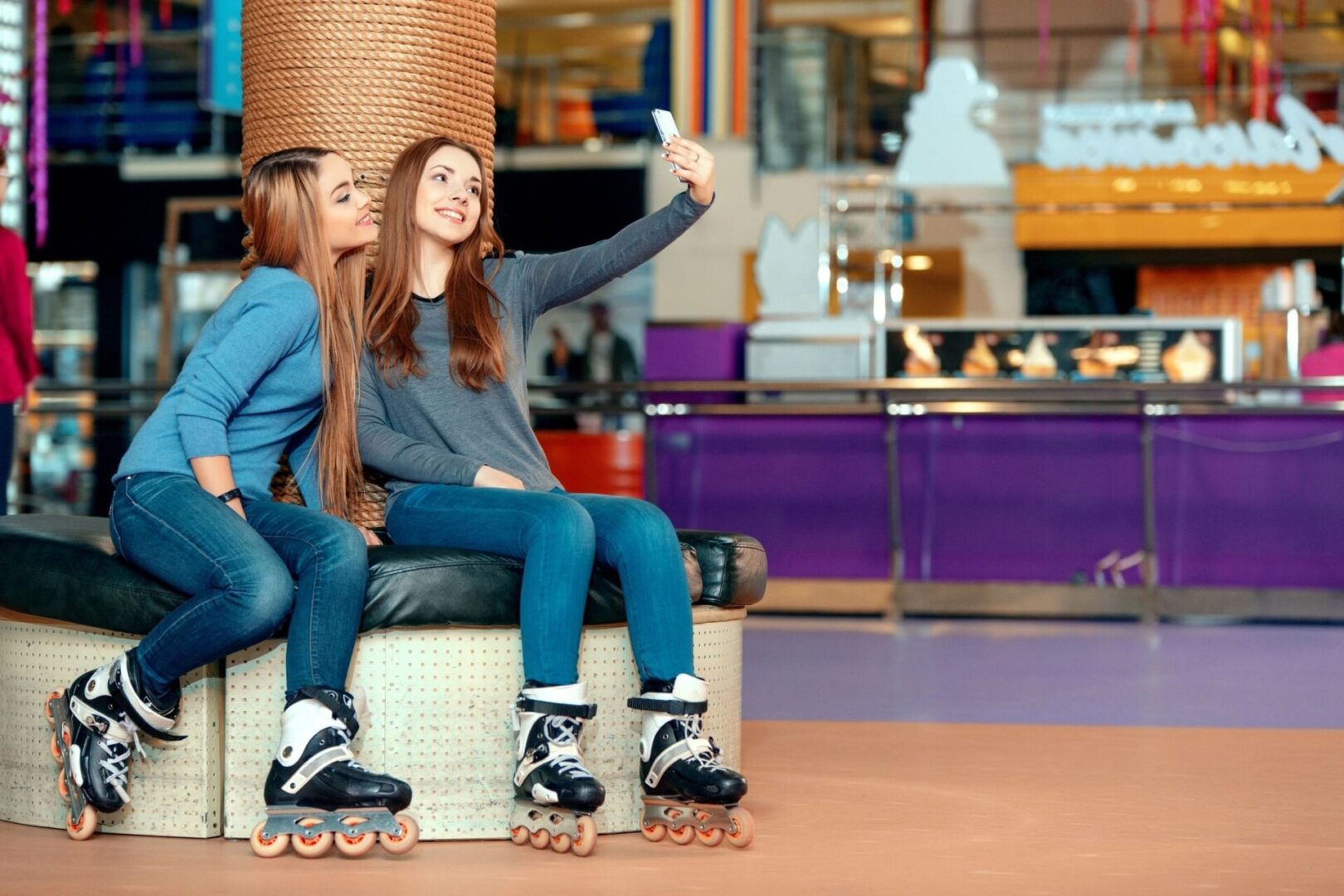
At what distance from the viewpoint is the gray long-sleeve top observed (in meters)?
2.78

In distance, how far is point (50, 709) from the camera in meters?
2.61

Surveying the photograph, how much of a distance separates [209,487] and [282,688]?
1.02 feet

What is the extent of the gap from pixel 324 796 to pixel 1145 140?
7597 millimetres

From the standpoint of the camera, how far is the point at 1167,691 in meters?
4.44

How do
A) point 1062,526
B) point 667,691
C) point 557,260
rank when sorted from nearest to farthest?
1. point 667,691
2. point 557,260
3. point 1062,526

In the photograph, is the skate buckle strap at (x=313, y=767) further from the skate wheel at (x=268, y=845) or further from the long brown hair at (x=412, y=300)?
the long brown hair at (x=412, y=300)

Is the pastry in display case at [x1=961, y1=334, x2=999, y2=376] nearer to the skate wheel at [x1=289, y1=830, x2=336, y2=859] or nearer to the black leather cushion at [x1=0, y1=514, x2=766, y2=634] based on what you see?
the black leather cushion at [x1=0, y1=514, x2=766, y2=634]

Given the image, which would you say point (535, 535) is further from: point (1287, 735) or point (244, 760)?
point (1287, 735)

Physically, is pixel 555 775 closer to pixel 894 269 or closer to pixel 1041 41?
pixel 894 269

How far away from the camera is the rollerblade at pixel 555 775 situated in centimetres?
243

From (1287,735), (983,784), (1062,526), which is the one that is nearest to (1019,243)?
(1062,526)

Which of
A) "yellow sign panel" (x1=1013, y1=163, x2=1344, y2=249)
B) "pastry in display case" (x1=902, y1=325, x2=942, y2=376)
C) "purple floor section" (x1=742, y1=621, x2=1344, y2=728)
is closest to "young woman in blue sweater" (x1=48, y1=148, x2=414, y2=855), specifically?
"purple floor section" (x1=742, y1=621, x2=1344, y2=728)

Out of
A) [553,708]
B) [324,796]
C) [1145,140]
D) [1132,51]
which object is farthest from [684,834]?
[1132,51]

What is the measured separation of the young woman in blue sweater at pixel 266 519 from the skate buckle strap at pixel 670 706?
357 millimetres
